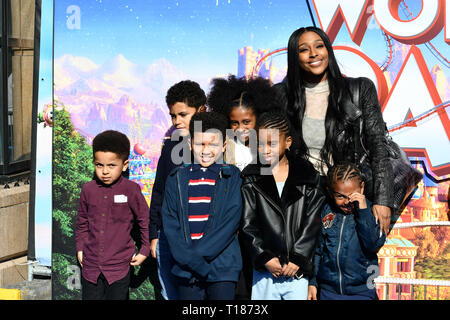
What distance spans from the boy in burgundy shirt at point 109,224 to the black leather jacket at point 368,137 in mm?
1463

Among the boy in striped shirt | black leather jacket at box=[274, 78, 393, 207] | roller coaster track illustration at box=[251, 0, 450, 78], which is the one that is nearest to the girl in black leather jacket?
the boy in striped shirt

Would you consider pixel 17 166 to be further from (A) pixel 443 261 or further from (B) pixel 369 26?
(A) pixel 443 261

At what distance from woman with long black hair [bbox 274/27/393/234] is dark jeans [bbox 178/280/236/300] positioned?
100 cm

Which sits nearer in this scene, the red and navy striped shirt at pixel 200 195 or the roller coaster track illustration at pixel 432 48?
the red and navy striped shirt at pixel 200 195

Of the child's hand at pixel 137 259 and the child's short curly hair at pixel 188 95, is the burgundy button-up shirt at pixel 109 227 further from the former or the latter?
the child's short curly hair at pixel 188 95

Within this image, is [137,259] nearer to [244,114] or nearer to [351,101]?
[244,114]

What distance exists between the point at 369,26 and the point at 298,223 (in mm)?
1610

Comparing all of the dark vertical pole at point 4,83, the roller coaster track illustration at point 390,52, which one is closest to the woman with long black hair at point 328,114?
the roller coaster track illustration at point 390,52

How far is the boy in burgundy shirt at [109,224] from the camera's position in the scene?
349cm

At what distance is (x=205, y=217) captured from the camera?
124 inches

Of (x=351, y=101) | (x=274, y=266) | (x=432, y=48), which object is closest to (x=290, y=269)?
(x=274, y=266)

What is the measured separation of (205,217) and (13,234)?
87.2 inches
